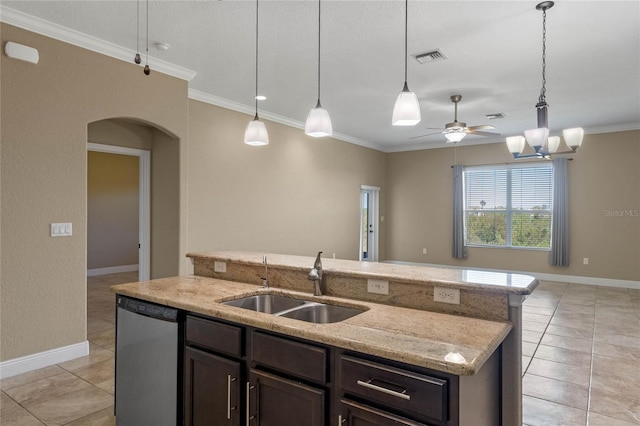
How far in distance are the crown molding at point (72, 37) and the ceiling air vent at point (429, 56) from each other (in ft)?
8.57

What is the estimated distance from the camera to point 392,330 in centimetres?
163

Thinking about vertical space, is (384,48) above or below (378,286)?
above

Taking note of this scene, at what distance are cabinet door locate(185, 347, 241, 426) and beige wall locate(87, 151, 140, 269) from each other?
7137mm

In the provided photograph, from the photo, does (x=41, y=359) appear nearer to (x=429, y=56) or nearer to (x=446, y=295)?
(x=446, y=295)

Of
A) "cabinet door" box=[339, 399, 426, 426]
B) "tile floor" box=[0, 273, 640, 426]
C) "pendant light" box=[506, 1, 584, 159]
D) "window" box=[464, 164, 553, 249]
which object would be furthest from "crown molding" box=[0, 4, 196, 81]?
"window" box=[464, 164, 553, 249]

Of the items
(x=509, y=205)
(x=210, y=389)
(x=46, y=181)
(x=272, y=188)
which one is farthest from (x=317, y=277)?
(x=509, y=205)

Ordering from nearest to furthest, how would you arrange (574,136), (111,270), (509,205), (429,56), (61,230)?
(61,230) → (429,56) → (574,136) → (509,205) → (111,270)

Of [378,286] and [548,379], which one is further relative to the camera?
[548,379]

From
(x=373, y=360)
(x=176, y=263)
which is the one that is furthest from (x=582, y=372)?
(x=176, y=263)

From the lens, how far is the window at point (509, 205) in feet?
25.1

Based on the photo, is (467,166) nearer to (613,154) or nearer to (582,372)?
(613,154)

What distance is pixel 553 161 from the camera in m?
7.40

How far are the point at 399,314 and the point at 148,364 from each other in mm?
1482

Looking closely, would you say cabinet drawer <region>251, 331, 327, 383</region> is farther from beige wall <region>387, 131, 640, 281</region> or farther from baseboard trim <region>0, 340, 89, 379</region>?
beige wall <region>387, 131, 640, 281</region>
